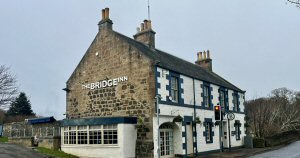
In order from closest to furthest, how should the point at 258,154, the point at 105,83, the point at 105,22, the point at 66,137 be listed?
the point at 66,137 → the point at 105,83 → the point at 105,22 → the point at 258,154

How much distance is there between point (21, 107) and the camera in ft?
178

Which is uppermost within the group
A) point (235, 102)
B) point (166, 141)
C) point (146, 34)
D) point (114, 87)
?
point (146, 34)

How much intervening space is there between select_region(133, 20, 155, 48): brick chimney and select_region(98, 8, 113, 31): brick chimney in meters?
2.73

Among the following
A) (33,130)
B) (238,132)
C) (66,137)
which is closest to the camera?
(66,137)

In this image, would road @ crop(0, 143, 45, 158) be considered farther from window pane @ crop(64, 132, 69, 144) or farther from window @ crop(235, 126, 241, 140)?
window @ crop(235, 126, 241, 140)

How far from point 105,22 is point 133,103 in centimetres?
627

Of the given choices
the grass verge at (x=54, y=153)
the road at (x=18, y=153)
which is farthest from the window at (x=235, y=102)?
the road at (x=18, y=153)

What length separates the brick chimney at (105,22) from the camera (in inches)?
888

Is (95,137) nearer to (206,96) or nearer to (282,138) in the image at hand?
(206,96)

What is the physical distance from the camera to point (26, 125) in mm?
25719

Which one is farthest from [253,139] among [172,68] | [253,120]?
[172,68]

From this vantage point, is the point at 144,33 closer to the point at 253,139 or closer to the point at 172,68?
the point at 172,68

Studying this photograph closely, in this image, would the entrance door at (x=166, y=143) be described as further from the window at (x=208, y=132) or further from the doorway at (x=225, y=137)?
Result: the doorway at (x=225, y=137)

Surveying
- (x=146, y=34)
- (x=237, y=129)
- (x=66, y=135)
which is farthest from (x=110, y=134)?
(x=237, y=129)
